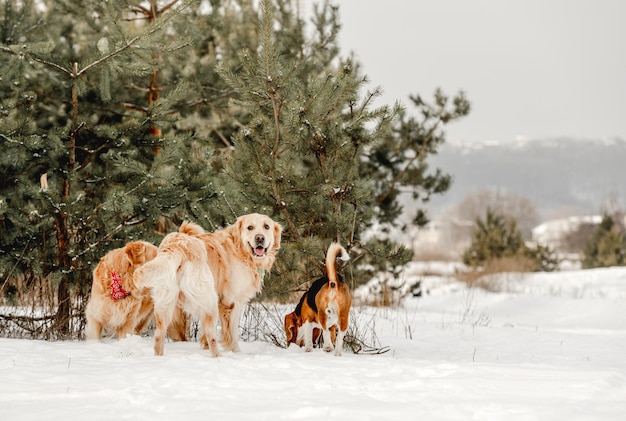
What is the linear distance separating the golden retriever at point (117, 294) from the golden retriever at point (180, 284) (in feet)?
2.58

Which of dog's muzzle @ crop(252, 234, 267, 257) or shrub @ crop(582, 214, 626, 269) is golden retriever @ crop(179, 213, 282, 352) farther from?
shrub @ crop(582, 214, 626, 269)

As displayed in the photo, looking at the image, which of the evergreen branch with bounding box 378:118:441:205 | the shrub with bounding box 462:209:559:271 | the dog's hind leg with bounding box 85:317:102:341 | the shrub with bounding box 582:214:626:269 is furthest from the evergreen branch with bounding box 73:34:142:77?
the shrub with bounding box 582:214:626:269

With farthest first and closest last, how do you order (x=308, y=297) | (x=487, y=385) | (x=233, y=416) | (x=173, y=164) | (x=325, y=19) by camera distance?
(x=325, y=19) < (x=173, y=164) < (x=308, y=297) < (x=487, y=385) < (x=233, y=416)

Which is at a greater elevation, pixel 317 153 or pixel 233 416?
pixel 317 153

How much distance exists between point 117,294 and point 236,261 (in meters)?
1.16

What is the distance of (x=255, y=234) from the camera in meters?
4.86

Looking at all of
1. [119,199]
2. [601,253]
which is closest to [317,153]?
[119,199]

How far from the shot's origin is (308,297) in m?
5.37

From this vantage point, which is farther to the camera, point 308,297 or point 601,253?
point 601,253

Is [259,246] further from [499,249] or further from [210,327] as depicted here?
[499,249]

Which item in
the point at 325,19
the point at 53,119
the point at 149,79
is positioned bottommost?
the point at 53,119

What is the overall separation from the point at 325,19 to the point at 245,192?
256 inches

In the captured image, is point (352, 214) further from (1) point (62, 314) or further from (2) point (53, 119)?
(2) point (53, 119)

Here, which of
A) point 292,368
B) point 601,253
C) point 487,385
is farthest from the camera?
point 601,253
